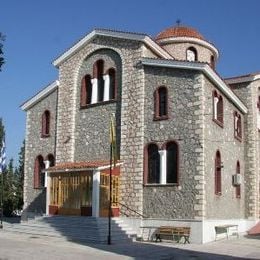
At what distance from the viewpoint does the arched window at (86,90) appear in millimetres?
26766

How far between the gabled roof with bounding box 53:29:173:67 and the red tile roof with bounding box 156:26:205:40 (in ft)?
18.4

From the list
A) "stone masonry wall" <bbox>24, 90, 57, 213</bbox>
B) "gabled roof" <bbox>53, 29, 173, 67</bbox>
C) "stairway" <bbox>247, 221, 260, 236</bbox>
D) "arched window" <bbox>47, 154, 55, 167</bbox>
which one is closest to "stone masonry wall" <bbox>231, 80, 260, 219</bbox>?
"stairway" <bbox>247, 221, 260, 236</bbox>

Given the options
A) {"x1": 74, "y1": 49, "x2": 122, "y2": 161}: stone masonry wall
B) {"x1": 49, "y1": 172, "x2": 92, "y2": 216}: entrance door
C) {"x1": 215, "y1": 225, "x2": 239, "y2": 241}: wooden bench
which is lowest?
{"x1": 215, "y1": 225, "x2": 239, "y2": 241}: wooden bench

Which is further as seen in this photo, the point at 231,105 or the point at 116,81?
the point at 231,105

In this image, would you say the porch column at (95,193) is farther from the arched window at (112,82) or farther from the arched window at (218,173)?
the arched window at (218,173)

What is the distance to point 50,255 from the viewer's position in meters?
16.3

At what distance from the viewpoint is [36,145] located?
1126 inches

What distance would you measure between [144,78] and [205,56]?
9.32 metres

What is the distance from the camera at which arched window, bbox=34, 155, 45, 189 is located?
92.0 feet

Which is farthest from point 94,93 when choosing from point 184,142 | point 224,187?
point 224,187

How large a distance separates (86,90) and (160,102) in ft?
A: 17.0

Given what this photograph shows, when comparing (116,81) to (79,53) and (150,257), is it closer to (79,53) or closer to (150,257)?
(79,53)

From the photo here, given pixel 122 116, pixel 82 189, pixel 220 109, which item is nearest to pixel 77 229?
pixel 82 189

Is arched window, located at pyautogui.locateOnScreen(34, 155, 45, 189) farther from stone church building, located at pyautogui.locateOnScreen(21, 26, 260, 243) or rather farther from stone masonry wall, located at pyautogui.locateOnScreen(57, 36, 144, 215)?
stone masonry wall, located at pyautogui.locateOnScreen(57, 36, 144, 215)
